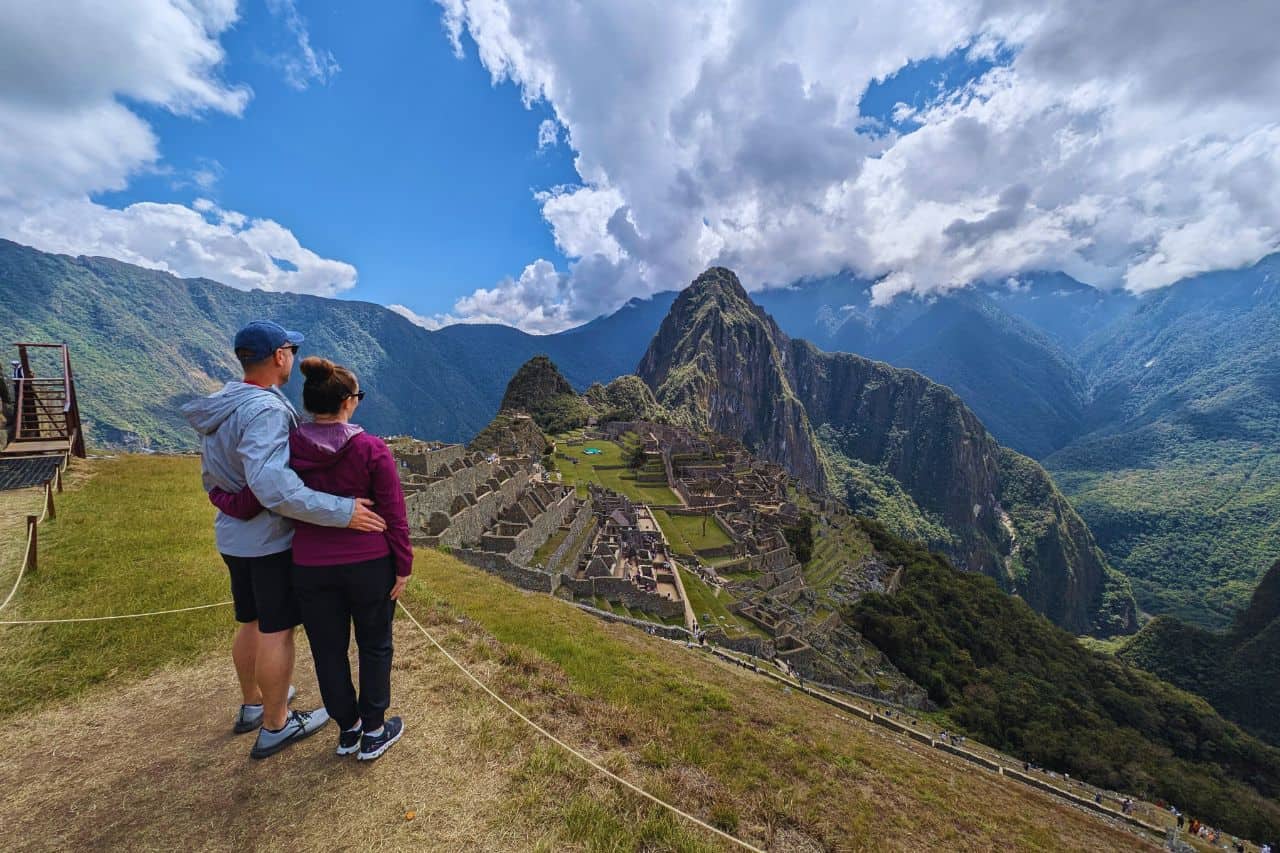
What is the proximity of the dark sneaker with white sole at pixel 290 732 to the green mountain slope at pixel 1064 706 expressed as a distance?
A: 3399 cm

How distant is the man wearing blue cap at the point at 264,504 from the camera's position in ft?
9.53

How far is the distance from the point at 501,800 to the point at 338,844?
3.16ft

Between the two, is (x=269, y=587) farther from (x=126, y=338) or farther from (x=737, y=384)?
(x=126, y=338)

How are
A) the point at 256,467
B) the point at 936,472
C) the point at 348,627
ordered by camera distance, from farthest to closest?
1. the point at 936,472
2. the point at 348,627
3. the point at 256,467

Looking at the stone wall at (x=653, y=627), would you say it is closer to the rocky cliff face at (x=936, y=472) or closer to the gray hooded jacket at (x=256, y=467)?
the gray hooded jacket at (x=256, y=467)

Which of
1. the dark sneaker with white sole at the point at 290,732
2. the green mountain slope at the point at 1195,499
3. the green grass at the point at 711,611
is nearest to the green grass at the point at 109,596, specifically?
the dark sneaker with white sole at the point at 290,732

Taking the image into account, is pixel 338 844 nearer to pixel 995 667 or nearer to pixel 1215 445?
pixel 995 667

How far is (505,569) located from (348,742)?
41.4 ft

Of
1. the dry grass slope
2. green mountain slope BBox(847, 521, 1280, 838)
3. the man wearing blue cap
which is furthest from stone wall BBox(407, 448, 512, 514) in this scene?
green mountain slope BBox(847, 521, 1280, 838)

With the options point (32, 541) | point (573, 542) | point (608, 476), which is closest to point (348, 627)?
point (32, 541)

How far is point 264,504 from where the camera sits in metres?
2.90

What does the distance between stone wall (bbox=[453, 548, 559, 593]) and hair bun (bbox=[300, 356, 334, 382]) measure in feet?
42.5

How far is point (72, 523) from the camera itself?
8.05 meters

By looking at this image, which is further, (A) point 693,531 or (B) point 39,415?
(A) point 693,531
